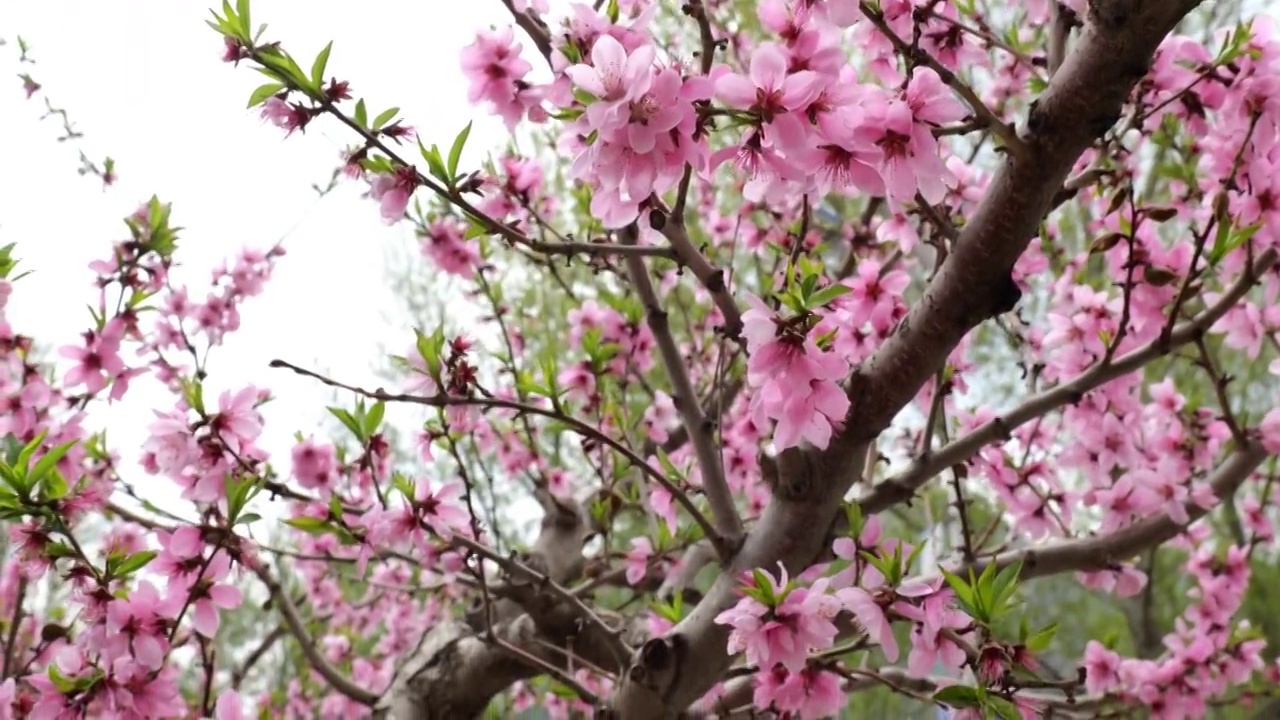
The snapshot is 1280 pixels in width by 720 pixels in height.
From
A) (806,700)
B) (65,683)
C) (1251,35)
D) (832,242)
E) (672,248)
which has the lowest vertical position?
(65,683)

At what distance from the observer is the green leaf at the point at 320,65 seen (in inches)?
42.9

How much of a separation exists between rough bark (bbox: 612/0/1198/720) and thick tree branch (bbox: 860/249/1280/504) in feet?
0.59

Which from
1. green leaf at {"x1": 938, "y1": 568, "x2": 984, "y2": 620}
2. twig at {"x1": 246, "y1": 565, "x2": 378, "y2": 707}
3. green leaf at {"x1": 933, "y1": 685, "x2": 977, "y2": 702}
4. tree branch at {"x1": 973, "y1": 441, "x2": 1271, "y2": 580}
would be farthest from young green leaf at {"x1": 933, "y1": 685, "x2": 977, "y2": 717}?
twig at {"x1": 246, "y1": 565, "x2": 378, "y2": 707}

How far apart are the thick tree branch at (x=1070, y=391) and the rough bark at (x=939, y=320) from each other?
0.59 feet

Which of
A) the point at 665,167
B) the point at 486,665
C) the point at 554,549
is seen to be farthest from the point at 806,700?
the point at 554,549

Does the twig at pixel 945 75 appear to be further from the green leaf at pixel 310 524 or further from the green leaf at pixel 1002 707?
the green leaf at pixel 310 524

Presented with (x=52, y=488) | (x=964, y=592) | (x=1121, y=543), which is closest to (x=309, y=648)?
(x=52, y=488)

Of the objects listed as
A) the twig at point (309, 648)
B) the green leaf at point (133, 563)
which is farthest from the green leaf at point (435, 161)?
the twig at point (309, 648)

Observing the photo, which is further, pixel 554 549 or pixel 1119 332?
pixel 554 549

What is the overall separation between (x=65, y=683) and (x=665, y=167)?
1029 millimetres

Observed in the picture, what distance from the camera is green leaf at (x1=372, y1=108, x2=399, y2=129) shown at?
3.62 feet

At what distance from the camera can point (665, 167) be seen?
855mm

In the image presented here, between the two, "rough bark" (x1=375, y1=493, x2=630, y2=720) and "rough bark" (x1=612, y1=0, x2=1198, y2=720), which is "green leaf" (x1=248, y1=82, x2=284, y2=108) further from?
"rough bark" (x1=375, y1=493, x2=630, y2=720)

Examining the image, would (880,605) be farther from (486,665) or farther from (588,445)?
(486,665)
